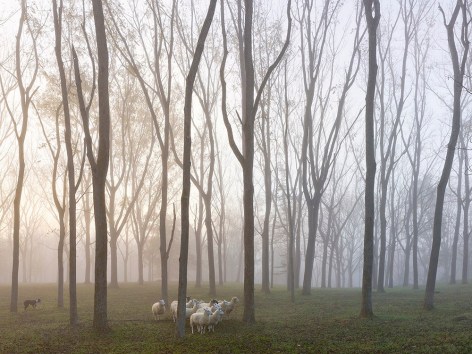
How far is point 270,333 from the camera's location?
446 inches

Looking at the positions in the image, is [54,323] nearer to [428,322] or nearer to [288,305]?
[288,305]

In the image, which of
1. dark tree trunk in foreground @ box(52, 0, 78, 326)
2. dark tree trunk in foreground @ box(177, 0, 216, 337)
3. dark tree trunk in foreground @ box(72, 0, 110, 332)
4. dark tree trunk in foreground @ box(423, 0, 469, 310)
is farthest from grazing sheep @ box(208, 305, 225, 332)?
dark tree trunk in foreground @ box(423, 0, 469, 310)

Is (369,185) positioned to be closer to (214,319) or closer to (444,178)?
(444,178)

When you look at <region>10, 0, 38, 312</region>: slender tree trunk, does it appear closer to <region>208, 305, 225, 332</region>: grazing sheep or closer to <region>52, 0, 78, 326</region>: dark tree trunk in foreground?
<region>52, 0, 78, 326</region>: dark tree trunk in foreground

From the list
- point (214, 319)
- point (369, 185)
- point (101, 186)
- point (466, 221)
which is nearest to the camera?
point (214, 319)

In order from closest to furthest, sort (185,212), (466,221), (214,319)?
(185,212) < (214,319) < (466,221)

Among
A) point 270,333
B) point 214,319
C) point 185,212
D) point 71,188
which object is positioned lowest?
point 270,333

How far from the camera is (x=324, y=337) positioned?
1070 centimetres

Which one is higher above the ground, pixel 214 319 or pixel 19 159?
pixel 19 159

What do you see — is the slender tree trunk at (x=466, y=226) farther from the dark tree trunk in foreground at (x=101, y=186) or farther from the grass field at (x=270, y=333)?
the dark tree trunk in foreground at (x=101, y=186)

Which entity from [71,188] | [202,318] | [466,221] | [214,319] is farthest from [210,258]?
[466,221]

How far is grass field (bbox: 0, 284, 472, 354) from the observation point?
372 inches

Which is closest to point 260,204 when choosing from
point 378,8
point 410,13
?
point 410,13

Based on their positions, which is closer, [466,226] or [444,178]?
[444,178]
